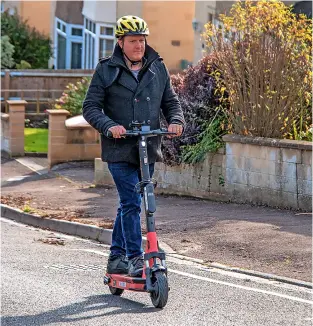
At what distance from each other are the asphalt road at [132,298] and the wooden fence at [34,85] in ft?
76.8

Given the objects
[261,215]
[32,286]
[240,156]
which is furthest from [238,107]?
[32,286]

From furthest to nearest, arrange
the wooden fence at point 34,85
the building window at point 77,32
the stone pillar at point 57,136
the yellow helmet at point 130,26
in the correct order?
the building window at point 77,32, the wooden fence at point 34,85, the stone pillar at point 57,136, the yellow helmet at point 130,26

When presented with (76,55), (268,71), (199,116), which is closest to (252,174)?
(268,71)

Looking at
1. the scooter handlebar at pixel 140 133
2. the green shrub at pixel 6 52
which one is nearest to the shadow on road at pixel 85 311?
the scooter handlebar at pixel 140 133

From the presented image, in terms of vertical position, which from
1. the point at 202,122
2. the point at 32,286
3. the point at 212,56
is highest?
the point at 212,56

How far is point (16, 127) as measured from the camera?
26078mm

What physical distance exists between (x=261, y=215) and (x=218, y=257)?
2.62m

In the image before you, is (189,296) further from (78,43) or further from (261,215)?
(78,43)

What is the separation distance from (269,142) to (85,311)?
6.77 metres

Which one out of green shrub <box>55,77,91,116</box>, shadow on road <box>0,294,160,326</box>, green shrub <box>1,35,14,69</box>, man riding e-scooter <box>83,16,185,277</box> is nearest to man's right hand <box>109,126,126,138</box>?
man riding e-scooter <box>83,16,185,277</box>

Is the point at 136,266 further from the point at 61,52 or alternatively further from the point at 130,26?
the point at 61,52

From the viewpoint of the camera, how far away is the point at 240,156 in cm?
1441

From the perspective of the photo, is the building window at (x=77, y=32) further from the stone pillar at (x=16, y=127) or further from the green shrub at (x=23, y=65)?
the stone pillar at (x=16, y=127)

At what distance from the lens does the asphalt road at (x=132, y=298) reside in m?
7.20
